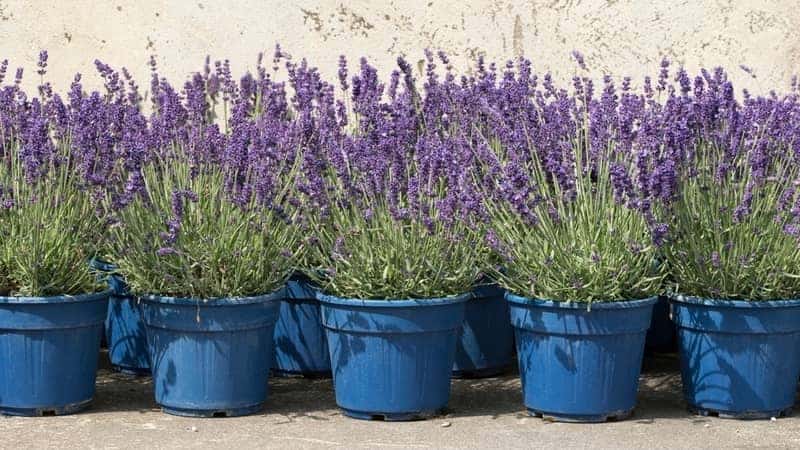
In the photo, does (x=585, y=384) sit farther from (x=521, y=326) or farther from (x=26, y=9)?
(x=26, y=9)

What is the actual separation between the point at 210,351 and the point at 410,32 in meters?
A: 2.92

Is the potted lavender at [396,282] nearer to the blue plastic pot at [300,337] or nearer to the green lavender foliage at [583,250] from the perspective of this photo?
the green lavender foliage at [583,250]

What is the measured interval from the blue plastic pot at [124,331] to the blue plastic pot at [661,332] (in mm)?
2207

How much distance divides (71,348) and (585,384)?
184cm

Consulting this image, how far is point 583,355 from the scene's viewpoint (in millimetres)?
4832

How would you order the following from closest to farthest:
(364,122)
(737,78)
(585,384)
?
(585,384)
(364,122)
(737,78)

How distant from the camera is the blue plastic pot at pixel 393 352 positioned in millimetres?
4859

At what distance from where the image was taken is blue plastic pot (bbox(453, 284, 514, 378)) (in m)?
5.55

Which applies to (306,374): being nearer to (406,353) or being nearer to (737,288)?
(406,353)

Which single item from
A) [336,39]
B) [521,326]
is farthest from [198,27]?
[521,326]

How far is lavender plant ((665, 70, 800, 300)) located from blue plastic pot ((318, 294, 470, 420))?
83cm

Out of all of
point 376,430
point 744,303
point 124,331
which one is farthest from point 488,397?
point 124,331

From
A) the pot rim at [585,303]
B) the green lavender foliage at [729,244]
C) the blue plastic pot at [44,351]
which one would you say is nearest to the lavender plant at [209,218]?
the blue plastic pot at [44,351]

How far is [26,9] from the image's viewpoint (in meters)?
7.44
